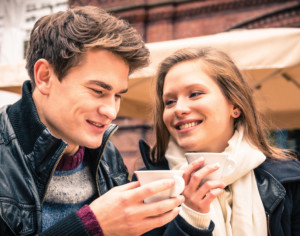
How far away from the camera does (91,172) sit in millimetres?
1703

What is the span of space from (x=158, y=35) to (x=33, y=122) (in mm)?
6995

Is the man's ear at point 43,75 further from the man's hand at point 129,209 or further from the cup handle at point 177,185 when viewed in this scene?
the cup handle at point 177,185

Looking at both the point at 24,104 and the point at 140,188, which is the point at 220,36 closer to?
the point at 24,104

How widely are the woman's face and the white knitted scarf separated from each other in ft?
0.35

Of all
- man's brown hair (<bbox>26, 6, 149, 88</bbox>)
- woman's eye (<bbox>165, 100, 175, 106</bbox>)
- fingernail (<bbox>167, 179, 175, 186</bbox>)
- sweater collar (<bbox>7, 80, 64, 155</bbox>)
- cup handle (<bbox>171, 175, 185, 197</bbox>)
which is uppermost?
man's brown hair (<bbox>26, 6, 149, 88</bbox>)

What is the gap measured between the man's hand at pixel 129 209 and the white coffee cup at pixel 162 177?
3 centimetres

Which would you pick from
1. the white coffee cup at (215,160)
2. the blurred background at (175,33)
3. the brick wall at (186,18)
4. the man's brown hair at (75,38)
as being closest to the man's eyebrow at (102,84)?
the man's brown hair at (75,38)

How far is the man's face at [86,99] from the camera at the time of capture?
1389 mm

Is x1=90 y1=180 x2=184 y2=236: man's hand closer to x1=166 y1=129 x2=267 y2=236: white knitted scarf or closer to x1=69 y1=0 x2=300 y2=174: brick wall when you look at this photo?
x1=166 y1=129 x2=267 y2=236: white knitted scarf

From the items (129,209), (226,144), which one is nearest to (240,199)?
(226,144)

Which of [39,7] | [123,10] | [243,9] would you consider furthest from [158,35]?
[39,7]

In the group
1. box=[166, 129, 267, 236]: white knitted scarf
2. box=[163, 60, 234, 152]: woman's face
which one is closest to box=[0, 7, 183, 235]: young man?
box=[163, 60, 234, 152]: woman's face

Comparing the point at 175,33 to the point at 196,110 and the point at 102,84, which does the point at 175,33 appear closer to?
the point at 196,110

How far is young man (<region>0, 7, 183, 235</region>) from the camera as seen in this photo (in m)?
1.26
